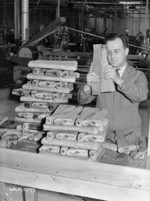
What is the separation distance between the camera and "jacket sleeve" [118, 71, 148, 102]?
199cm

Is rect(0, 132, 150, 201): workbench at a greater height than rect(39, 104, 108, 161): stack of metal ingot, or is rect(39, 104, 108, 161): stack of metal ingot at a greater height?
rect(39, 104, 108, 161): stack of metal ingot

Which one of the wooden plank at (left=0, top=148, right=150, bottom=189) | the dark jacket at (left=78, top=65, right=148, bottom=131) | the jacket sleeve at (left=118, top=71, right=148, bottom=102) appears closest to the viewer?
the wooden plank at (left=0, top=148, right=150, bottom=189)


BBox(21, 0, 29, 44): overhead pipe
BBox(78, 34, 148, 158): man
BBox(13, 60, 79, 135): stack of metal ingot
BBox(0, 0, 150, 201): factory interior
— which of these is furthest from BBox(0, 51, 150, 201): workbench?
BBox(21, 0, 29, 44): overhead pipe

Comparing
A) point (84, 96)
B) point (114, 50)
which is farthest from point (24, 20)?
point (114, 50)

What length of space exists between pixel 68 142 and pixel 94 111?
0.31 meters

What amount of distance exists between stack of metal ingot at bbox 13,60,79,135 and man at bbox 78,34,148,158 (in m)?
0.25

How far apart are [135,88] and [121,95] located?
206 millimetres

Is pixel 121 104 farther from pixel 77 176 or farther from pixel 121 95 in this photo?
pixel 77 176

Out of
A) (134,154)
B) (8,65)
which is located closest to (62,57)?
(8,65)

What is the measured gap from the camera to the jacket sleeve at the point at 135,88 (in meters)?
1.99

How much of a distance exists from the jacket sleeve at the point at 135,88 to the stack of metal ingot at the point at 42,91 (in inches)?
19.8

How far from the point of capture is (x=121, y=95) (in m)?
2.22

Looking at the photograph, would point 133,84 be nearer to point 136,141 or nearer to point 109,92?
point 109,92

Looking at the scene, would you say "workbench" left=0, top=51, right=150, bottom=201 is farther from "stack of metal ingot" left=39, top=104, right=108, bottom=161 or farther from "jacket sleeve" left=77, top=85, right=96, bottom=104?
"jacket sleeve" left=77, top=85, right=96, bottom=104
